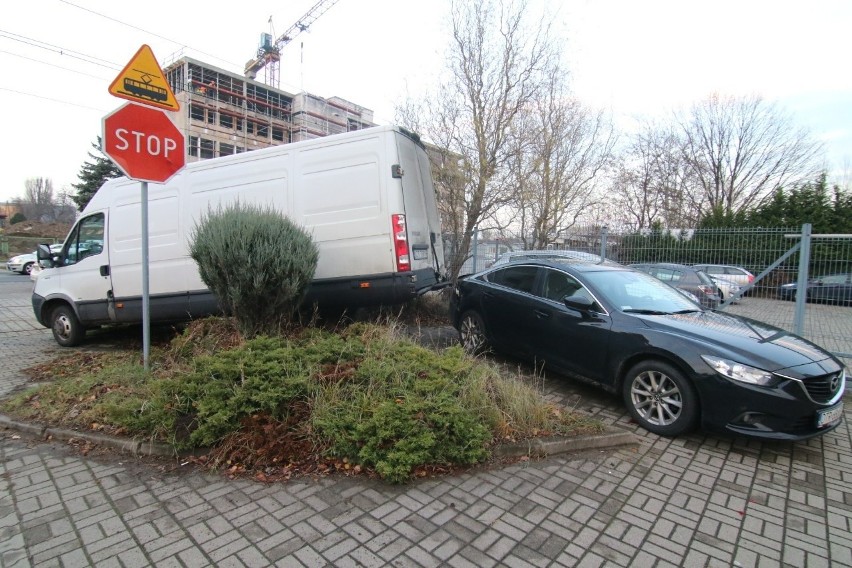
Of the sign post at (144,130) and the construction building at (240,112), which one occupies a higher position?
the construction building at (240,112)

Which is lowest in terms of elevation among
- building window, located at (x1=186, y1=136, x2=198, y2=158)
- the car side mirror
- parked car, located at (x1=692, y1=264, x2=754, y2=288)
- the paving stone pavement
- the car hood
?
the paving stone pavement

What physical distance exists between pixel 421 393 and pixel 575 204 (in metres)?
14.9

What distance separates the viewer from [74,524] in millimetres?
2578

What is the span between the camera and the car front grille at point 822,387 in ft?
11.5

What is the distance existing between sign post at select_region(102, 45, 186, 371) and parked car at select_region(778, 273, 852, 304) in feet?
26.2

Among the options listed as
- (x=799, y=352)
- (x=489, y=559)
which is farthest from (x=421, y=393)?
(x=799, y=352)

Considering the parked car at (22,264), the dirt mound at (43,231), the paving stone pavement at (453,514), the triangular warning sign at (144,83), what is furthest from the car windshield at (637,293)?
the dirt mound at (43,231)

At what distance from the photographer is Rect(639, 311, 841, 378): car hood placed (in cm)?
357

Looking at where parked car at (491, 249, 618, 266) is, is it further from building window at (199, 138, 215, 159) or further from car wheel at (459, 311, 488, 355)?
building window at (199, 138, 215, 159)

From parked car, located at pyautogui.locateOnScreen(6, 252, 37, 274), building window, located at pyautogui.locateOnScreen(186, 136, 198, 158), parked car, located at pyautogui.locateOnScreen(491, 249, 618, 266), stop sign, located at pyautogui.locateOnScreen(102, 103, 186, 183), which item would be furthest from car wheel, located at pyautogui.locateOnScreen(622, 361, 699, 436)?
building window, located at pyautogui.locateOnScreen(186, 136, 198, 158)

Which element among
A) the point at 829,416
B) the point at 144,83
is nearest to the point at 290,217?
the point at 144,83

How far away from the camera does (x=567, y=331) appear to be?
486 cm

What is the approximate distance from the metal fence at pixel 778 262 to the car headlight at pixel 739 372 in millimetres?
3299

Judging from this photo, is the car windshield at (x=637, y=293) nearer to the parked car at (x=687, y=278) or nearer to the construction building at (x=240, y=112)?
the parked car at (x=687, y=278)
